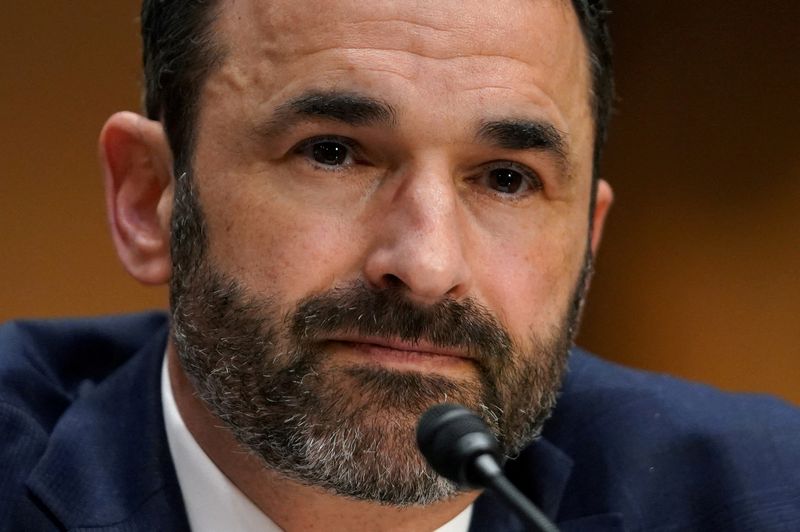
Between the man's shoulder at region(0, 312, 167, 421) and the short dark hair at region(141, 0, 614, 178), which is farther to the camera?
the man's shoulder at region(0, 312, 167, 421)

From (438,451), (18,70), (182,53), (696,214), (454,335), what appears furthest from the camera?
(696,214)

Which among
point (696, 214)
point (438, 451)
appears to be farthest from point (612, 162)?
point (438, 451)

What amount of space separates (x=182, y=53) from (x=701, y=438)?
1121 mm

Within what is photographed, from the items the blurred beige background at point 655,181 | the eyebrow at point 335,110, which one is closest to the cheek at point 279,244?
the eyebrow at point 335,110

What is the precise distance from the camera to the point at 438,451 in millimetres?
1216

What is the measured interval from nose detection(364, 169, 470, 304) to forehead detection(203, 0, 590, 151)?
113 mm

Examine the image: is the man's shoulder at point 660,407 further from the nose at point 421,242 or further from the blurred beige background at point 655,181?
the blurred beige background at point 655,181

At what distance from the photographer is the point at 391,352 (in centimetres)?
157

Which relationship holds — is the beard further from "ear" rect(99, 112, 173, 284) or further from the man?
"ear" rect(99, 112, 173, 284)

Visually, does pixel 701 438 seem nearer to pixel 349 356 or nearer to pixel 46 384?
pixel 349 356

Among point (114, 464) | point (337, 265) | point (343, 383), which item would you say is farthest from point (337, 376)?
point (114, 464)

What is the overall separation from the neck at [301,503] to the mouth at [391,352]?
0.26 m

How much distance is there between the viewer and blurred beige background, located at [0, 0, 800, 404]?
291 centimetres

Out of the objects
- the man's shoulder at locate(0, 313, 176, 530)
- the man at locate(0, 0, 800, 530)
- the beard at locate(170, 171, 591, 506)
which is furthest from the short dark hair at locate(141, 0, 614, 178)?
the man's shoulder at locate(0, 313, 176, 530)
